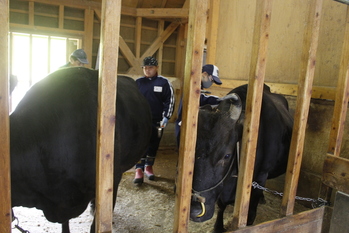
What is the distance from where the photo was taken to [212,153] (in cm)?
275

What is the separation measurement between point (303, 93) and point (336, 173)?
1.04 m

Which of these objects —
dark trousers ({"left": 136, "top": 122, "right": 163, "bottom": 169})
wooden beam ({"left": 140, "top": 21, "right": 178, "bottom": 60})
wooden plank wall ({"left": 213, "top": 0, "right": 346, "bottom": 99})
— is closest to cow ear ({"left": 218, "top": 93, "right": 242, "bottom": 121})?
wooden plank wall ({"left": 213, "top": 0, "right": 346, "bottom": 99})

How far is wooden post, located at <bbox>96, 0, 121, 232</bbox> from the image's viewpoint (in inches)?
62.1

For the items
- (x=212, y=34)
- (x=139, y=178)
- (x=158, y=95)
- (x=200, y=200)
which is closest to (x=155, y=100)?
(x=158, y=95)

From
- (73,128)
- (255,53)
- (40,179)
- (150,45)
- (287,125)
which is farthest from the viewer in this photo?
(150,45)

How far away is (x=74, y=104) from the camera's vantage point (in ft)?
9.32

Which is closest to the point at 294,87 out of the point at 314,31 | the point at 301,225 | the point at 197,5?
the point at 314,31

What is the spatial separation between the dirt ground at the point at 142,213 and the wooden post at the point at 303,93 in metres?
1.41

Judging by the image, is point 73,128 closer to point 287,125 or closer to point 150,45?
point 287,125

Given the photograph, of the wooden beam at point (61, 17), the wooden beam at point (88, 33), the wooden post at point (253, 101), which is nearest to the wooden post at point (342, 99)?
the wooden post at point (253, 101)

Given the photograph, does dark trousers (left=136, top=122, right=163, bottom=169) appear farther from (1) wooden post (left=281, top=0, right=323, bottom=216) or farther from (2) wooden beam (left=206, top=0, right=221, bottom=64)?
(1) wooden post (left=281, top=0, right=323, bottom=216)

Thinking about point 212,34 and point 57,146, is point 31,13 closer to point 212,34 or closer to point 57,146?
point 212,34

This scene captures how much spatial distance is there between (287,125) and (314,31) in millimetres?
1438

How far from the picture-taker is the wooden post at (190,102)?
187 cm
